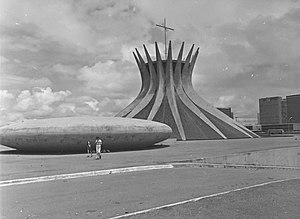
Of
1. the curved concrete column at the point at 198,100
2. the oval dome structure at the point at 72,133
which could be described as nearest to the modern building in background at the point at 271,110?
the curved concrete column at the point at 198,100

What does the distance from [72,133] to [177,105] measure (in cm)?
2587

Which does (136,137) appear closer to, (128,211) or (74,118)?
(74,118)

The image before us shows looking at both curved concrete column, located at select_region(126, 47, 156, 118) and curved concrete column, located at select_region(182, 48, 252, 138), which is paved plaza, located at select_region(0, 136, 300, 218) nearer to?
curved concrete column, located at select_region(126, 47, 156, 118)

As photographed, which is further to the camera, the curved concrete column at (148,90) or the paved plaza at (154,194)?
the curved concrete column at (148,90)

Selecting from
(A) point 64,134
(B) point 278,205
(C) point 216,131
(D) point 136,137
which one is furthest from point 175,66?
(B) point 278,205

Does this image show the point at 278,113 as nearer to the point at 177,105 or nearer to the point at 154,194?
the point at 177,105

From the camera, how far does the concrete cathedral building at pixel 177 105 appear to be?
41.0m

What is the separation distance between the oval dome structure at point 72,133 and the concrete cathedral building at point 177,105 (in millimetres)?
16137

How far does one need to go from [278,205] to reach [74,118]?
18378mm

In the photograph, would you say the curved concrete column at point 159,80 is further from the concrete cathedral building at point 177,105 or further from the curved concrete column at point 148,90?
the curved concrete column at point 148,90

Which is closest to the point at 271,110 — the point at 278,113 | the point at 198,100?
the point at 278,113

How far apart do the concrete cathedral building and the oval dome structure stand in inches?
635

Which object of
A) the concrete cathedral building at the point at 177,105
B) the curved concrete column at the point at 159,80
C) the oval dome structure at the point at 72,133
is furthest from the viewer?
the curved concrete column at the point at 159,80

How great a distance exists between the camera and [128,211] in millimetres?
6172
